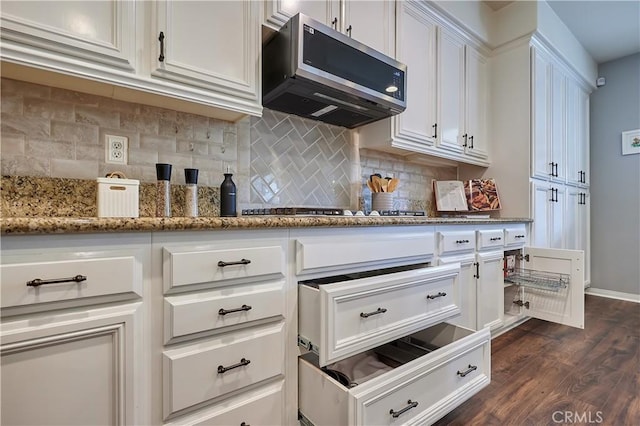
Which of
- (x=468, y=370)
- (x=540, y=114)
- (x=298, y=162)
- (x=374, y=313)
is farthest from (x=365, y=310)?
(x=540, y=114)

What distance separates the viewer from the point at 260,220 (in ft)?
3.28

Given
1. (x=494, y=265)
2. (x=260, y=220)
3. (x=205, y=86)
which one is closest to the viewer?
(x=260, y=220)

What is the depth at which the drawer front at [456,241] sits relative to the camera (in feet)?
5.58

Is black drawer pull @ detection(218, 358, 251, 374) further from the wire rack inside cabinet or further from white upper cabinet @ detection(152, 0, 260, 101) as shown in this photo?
the wire rack inside cabinet

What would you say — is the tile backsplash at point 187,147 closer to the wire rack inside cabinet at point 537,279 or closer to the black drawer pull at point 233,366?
the black drawer pull at point 233,366

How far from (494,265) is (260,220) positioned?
1.80 metres

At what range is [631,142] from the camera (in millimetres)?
3428

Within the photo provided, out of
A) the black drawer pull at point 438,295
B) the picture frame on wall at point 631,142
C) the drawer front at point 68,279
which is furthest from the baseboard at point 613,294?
the drawer front at point 68,279

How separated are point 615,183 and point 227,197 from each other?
433 centimetres

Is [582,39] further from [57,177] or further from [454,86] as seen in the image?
[57,177]

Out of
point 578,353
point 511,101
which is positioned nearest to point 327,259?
point 578,353

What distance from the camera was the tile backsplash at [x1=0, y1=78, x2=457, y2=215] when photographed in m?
1.13

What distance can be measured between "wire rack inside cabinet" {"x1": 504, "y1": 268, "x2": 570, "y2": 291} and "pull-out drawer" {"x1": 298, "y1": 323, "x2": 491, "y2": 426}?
1177mm

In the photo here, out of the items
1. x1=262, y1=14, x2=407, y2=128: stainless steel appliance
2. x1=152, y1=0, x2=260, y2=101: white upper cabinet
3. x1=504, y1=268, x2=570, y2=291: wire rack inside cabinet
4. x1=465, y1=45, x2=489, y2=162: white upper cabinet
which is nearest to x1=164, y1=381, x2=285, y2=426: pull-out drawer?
x1=152, y1=0, x2=260, y2=101: white upper cabinet
